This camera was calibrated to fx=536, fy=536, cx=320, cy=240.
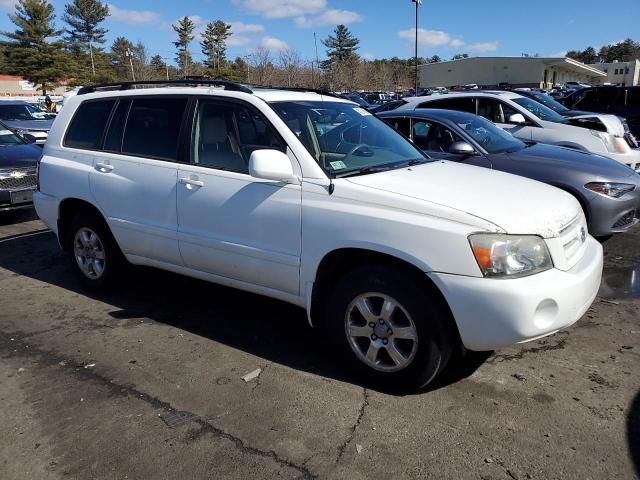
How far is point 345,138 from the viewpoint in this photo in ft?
13.3

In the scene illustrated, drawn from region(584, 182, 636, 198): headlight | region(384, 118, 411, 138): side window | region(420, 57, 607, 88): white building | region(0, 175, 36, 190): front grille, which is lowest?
region(0, 175, 36, 190): front grille

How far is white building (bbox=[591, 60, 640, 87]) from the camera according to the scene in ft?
288

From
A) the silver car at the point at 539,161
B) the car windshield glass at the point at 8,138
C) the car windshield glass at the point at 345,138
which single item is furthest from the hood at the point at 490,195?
the car windshield glass at the point at 8,138

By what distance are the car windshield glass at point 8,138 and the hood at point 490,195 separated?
8131 mm

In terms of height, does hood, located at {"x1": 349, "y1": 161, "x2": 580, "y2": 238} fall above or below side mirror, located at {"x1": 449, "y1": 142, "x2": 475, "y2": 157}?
below

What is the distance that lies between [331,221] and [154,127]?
2.01m

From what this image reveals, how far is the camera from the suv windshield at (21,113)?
A: 15.1 meters

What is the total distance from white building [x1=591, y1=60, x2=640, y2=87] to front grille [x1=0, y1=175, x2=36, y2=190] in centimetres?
9275

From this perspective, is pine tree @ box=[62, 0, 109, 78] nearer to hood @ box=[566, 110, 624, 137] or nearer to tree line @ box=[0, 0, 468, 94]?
tree line @ box=[0, 0, 468, 94]

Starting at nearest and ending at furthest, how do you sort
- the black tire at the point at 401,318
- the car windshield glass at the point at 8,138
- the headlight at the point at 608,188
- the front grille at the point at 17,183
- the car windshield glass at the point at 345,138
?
the black tire at the point at 401,318 → the car windshield glass at the point at 345,138 → the headlight at the point at 608,188 → the front grille at the point at 17,183 → the car windshield glass at the point at 8,138

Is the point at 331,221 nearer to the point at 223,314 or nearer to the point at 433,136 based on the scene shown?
the point at 223,314

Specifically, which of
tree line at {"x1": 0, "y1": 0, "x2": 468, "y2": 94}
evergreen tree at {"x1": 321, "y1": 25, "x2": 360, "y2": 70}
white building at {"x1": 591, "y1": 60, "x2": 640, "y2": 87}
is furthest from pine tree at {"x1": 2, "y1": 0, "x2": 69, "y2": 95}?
white building at {"x1": 591, "y1": 60, "x2": 640, "y2": 87}

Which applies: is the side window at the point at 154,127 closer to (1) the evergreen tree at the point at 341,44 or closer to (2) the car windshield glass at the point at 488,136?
(2) the car windshield glass at the point at 488,136

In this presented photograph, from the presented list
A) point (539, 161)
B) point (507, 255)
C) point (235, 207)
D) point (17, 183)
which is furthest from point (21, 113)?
point (507, 255)
